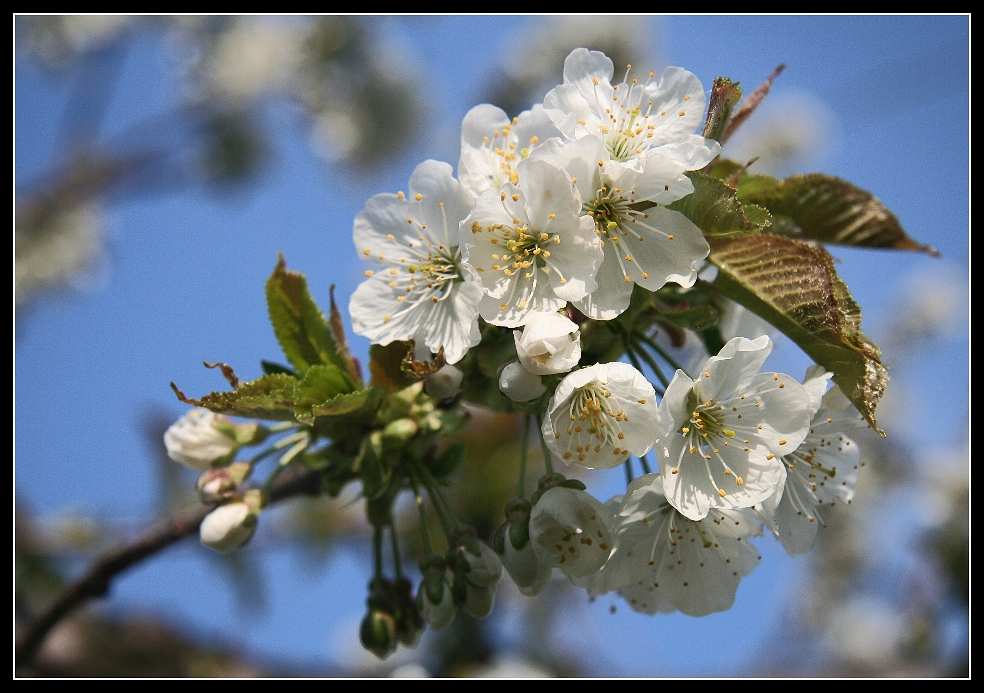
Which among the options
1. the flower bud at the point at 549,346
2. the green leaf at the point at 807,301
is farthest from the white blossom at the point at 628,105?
the flower bud at the point at 549,346

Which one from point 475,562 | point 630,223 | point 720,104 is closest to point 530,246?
point 630,223

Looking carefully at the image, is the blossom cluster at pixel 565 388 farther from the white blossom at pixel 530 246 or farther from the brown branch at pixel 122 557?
the brown branch at pixel 122 557

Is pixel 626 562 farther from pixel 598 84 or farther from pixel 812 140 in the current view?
pixel 812 140

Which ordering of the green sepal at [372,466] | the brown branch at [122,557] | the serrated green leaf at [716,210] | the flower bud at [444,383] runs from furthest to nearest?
the brown branch at [122,557], the green sepal at [372,466], the flower bud at [444,383], the serrated green leaf at [716,210]

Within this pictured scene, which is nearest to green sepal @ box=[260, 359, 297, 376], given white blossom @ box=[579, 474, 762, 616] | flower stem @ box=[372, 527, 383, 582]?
flower stem @ box=[372, 527, 383, 582]

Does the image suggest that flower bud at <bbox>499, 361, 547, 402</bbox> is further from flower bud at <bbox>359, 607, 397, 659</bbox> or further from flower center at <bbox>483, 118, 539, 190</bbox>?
flower bud at <bbox>359, 607, 397, 659</bbox>

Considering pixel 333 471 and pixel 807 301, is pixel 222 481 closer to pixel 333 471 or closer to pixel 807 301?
pixel 333 471
